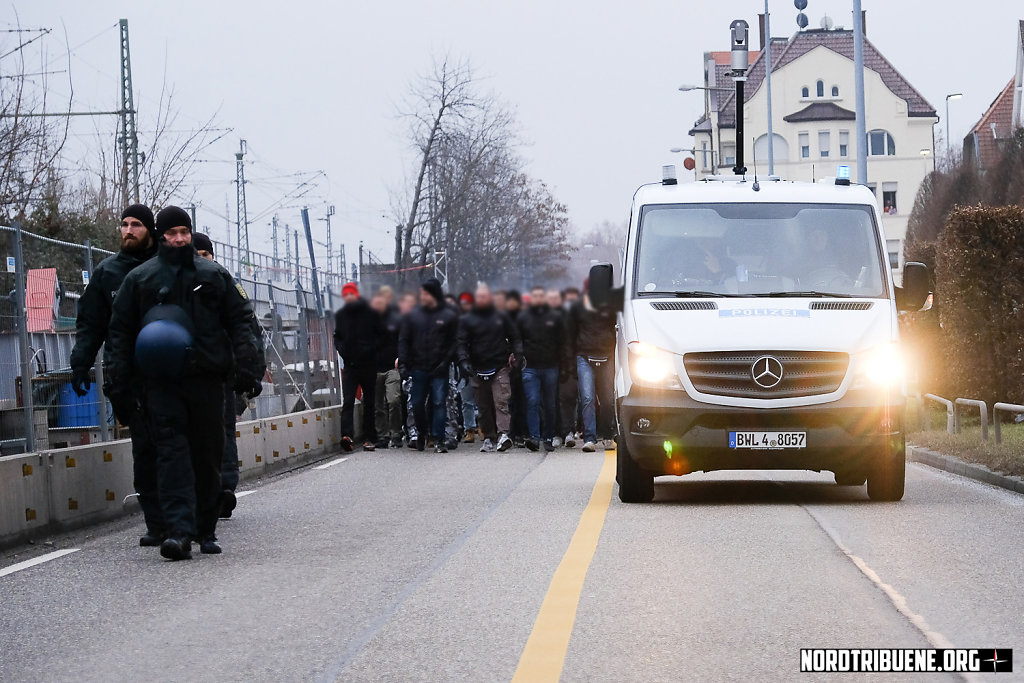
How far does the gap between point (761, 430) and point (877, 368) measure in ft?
3.10

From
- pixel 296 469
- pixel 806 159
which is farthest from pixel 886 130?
pixel 296 469

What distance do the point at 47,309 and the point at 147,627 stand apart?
28.4 feet

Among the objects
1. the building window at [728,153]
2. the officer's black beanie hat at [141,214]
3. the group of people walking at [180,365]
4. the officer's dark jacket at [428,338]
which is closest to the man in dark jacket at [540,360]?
the officer's dark jacket at [428,338]

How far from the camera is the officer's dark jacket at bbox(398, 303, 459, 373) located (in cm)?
2069

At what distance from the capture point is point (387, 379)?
2220 cm

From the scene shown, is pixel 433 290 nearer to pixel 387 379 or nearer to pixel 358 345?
pixel 358 345

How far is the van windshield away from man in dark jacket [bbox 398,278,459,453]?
25.4 feet

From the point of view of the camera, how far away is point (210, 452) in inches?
405

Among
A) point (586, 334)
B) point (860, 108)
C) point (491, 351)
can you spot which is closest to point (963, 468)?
point (586, 334)

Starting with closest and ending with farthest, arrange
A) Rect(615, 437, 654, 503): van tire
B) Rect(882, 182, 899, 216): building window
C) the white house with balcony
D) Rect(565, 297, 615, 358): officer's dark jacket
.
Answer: Rect(615, 437, 654, 503): van tire, Rect(565, 297, 615, 358): officer's dark jacket, the white house with balcony, Rect(882, 182, 899, 216): building window

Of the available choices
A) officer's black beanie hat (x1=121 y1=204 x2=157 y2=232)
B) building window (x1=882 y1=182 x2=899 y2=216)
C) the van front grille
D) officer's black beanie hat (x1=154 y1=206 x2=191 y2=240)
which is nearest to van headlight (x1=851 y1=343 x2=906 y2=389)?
the van front grille

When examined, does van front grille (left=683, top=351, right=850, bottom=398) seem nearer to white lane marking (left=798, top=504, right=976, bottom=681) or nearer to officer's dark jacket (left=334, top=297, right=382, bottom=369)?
white lane marking (left=798, top=504, right=976, bottom=681)

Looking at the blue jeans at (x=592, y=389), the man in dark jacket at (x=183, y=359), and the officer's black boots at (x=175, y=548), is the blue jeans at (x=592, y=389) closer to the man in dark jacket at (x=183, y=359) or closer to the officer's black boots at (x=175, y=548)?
the man in dark jacket at (x=183, y=359)

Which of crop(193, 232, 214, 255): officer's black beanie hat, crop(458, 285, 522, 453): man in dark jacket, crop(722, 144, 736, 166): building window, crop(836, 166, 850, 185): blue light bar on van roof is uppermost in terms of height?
crop(722, 144, 736, 166): building window
